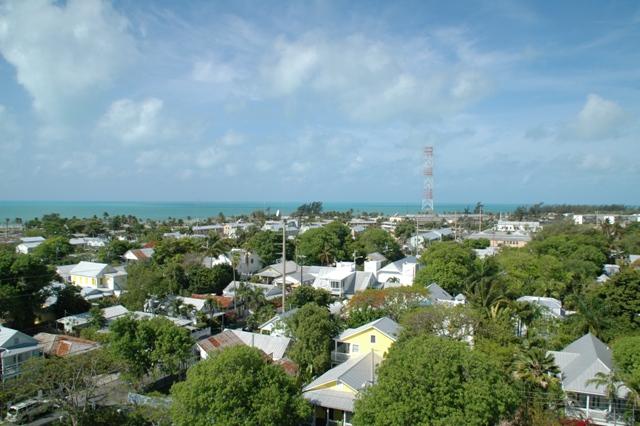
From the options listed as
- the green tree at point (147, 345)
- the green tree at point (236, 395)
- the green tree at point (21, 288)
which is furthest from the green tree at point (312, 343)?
the green tree at point (21, 288)

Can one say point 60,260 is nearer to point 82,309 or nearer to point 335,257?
point 82,309

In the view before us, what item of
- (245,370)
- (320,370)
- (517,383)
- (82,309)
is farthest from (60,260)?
(517,383)

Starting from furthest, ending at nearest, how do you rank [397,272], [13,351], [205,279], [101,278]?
1. [397,272]
2. [101,278]
3. [205,279]
4. [13,351]

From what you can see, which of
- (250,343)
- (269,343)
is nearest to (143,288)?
(250,343)

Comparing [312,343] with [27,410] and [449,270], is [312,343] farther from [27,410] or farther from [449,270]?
[449,270]

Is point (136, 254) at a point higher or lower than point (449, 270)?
lower

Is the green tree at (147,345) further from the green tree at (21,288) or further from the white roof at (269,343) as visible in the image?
the green tree at (21,288)

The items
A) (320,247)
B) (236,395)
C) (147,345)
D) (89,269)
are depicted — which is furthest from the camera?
(320,247)
